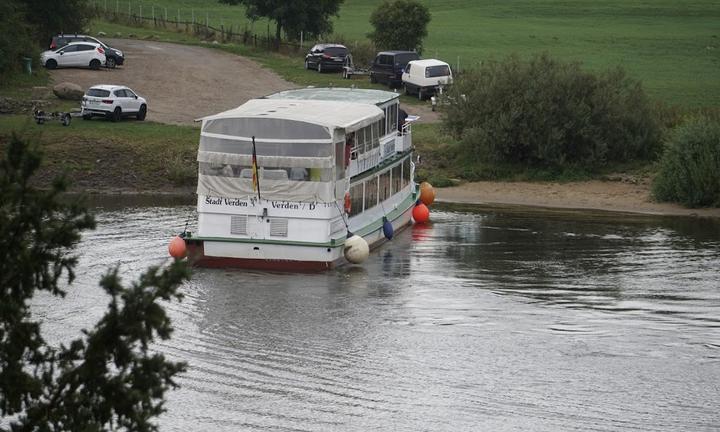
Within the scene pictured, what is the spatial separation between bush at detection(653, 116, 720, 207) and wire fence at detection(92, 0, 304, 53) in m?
34.1

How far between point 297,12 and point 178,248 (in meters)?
40.5

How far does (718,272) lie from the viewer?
33.2 meters

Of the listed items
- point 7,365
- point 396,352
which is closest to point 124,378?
point 7,365

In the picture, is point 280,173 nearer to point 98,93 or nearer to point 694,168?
point 694,168

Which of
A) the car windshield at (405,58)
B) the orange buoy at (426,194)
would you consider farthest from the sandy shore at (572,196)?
the car windshield at (405,58)

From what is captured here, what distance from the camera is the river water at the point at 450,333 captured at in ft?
73.2

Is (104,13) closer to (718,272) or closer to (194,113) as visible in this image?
(194,113)

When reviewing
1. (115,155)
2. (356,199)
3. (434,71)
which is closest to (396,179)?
(356,199)

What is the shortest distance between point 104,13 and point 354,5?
2499 cm

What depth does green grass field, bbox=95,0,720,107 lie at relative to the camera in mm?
69938

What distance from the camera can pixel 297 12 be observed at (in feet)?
233

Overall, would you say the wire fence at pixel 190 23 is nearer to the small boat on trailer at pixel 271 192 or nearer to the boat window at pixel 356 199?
the boat window at pixel 356 199

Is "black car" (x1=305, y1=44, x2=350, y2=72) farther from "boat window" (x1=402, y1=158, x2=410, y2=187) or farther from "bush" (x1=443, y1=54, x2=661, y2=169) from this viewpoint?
"boat window" (x1=402, y1=158, x2=410, y2=187)

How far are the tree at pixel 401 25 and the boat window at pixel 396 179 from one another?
3105cm
